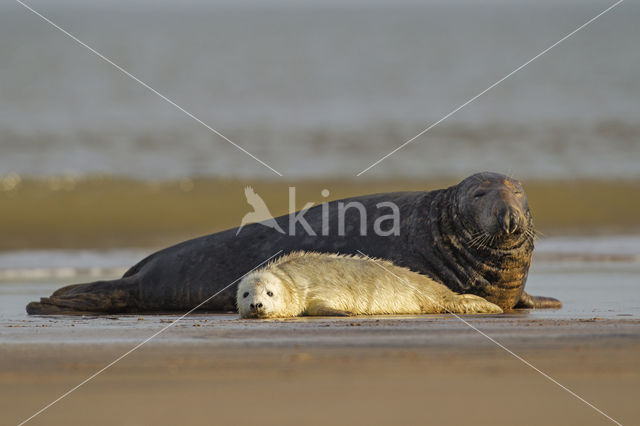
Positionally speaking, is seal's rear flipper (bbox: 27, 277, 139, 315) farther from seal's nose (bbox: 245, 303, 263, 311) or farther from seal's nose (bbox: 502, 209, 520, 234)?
seal's nose (bbox: 502, 209, 520, 234)

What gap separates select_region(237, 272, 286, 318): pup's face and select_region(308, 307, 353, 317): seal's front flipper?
25cm

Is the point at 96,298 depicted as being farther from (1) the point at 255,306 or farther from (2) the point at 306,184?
(2) the point at 306,184

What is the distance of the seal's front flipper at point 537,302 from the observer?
8547mm

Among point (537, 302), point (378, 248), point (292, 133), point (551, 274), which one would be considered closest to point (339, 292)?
point (378, 248)

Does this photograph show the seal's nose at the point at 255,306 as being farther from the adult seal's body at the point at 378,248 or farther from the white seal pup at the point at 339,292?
the adult seal's body at the point at 378,248

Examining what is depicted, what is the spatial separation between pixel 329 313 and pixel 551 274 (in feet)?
13.4

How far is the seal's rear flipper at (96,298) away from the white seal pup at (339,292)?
1.61 meters

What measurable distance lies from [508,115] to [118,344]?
20.9 metres

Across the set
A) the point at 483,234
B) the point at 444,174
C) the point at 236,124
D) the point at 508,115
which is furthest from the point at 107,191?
the point at 508,115

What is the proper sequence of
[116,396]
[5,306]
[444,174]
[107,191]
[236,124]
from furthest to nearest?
[236,124]
[444,174]
[107,191]
[5,306]
[116,396]

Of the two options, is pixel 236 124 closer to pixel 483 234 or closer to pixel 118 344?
pixel 483 234

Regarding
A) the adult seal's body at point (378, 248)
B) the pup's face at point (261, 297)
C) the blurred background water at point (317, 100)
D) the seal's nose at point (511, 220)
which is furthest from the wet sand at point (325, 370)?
the blurred background water at point (317, 100)

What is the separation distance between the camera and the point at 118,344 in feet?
18.9

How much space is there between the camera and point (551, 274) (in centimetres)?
1105
